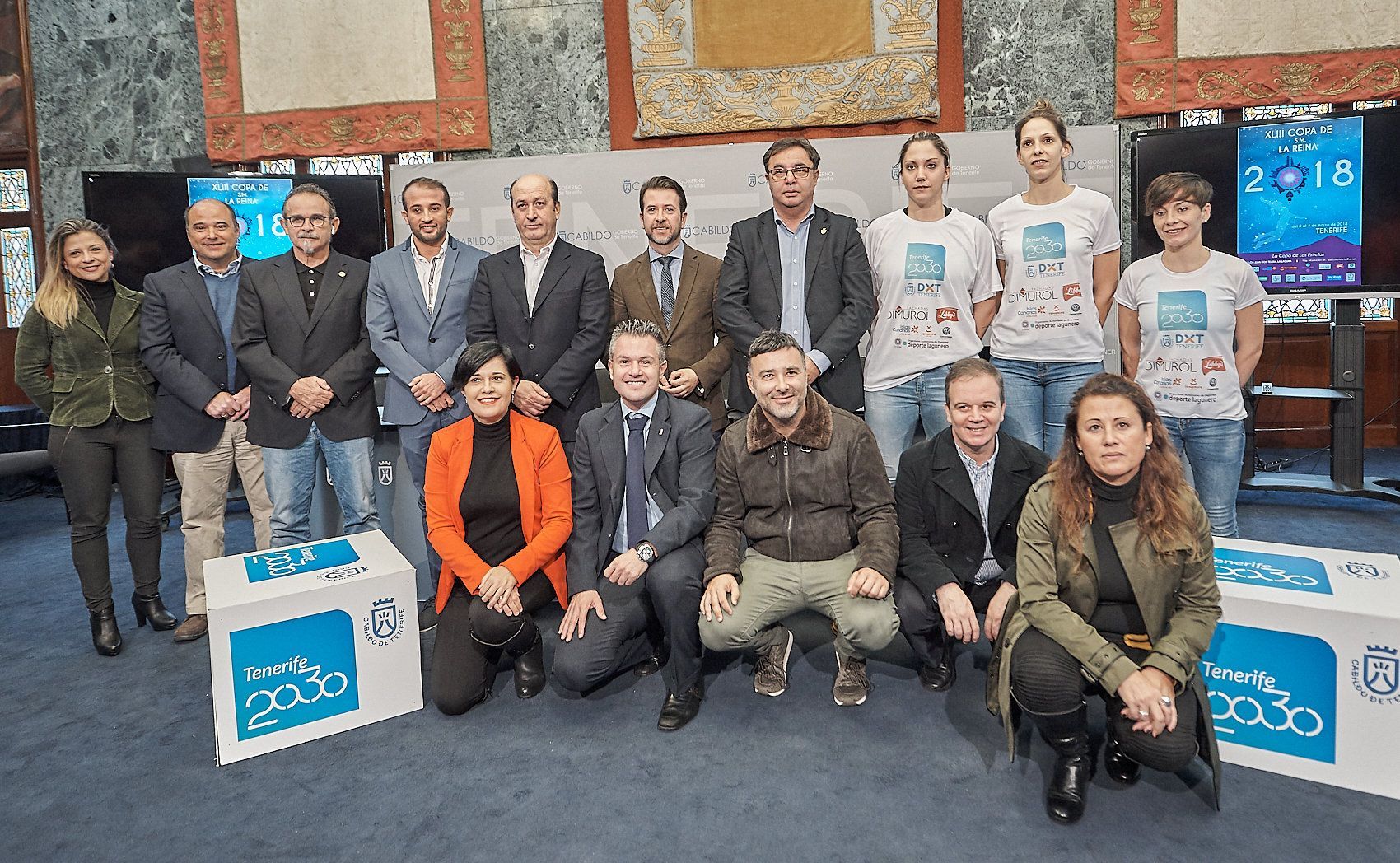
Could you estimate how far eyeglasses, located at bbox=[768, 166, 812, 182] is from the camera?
2.92 meters

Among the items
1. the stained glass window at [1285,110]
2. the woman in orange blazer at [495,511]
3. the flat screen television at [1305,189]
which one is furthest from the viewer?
the stained glass window at [1285,110]

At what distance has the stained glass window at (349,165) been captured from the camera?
618cm

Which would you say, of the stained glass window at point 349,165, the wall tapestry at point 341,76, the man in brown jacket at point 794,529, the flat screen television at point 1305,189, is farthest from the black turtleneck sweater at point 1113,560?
the stained glass window at point 349,165

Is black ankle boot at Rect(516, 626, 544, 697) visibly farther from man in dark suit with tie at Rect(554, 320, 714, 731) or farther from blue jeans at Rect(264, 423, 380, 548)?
blue jeans at Rect(264, 423, 380, 548)

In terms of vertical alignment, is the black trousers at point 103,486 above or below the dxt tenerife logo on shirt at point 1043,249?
below

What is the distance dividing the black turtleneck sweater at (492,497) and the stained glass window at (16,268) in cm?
590

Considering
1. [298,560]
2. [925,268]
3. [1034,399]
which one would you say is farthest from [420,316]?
[1034,399]

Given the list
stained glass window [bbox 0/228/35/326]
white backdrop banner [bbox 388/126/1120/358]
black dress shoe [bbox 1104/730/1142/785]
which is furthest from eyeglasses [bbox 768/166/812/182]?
stained glass window [bbox 0/228/35/326]

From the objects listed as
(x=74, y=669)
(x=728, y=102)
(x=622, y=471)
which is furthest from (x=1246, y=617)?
(x=728, y=102)

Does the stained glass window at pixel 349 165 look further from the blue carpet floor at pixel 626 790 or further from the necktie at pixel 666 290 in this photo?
the blue carpet floor at pixel 626 790

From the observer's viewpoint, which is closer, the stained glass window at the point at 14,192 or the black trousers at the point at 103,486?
the black trousers at the point at 103,486

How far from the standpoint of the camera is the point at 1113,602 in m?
2.00

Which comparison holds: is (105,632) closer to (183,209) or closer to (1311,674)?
(183,209)

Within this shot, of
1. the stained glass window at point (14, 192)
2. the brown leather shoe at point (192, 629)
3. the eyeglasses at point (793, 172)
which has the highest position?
the stained glass window at point (14, 192)
